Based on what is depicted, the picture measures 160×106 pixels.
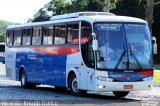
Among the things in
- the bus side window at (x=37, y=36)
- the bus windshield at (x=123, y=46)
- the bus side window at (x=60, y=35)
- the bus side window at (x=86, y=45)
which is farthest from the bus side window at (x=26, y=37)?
the bus windshield at (x=123, y=46)

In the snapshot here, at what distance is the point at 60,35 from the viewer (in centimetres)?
2275

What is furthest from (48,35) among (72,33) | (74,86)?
(74,86)

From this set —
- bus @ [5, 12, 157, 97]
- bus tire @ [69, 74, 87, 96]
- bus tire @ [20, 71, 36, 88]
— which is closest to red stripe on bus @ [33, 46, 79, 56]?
bus @ [5, 12, 157, 97]

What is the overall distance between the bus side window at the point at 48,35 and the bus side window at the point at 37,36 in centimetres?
55

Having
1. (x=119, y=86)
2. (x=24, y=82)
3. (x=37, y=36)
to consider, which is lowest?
(x=24, y=82)

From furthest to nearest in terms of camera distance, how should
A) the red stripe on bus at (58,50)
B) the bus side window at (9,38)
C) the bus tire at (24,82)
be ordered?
1. the bus side window at (9,38)
2. the bus tire at (24,82)
3. the red stripe on bus at (58,50)

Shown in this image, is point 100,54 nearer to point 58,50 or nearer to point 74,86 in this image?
point 74,86

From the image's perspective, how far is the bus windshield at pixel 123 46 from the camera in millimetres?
19797

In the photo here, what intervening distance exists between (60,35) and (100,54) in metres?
3.50

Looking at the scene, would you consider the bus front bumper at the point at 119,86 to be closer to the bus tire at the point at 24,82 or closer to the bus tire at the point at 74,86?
the bus tire at the point at 74,86

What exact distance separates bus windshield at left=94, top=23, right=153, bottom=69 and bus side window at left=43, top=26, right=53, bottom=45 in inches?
161

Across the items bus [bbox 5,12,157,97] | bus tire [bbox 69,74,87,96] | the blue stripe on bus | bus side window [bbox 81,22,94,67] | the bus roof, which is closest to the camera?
bus [bbox 5,12,157,97]

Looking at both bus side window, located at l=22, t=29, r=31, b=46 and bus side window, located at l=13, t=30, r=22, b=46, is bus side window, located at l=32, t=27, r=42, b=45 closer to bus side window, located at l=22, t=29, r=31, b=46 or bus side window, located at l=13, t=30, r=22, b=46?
bus side window, located at l=22, t=29, r=31, b=46

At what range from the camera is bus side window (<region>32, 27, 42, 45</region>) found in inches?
989
